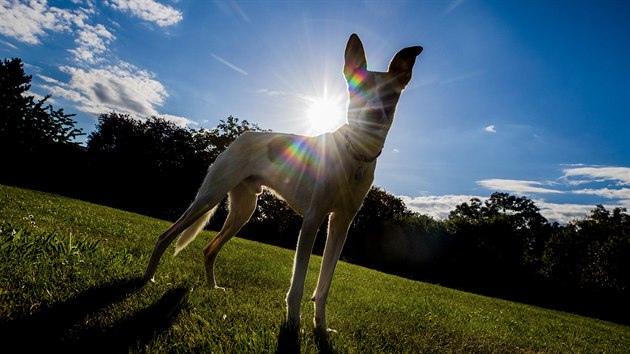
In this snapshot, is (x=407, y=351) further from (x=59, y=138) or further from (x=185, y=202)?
(x=185, y=202)

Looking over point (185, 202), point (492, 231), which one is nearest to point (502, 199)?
point (492, 231)

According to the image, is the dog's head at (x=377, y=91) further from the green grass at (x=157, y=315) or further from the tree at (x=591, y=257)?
the tree at (x=591, y=257)

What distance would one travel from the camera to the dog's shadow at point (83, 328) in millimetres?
1814

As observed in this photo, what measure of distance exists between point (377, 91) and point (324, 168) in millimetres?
892

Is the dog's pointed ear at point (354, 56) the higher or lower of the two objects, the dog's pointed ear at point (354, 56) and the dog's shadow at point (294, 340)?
the higher

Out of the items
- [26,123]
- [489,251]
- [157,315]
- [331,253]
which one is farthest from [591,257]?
[26,123]

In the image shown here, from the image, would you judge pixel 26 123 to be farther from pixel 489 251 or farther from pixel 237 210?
pixel 489 251

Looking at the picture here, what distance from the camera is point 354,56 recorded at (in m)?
3.33

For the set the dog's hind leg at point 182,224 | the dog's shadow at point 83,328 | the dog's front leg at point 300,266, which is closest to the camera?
the dog's shadow at point 83,328

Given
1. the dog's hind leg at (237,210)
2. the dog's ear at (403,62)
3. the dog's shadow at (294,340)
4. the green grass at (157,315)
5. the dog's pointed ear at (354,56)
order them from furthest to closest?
the dog's hind leg at (237,210) < the dog's pointed ear at (354,56) < the dog's ear at (403,62) < the dog's shadow at (294,340) < the green grass at (157,315)

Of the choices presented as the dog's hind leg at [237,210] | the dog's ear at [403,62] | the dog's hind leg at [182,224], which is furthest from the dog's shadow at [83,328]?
the dog's ear at [403,62]

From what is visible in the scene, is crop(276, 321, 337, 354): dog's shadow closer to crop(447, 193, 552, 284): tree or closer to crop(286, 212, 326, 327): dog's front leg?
crop(286, 212, 326, 327): dog's front leg

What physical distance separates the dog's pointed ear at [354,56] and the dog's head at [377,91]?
0.01 metres

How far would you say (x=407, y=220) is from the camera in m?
34.7
